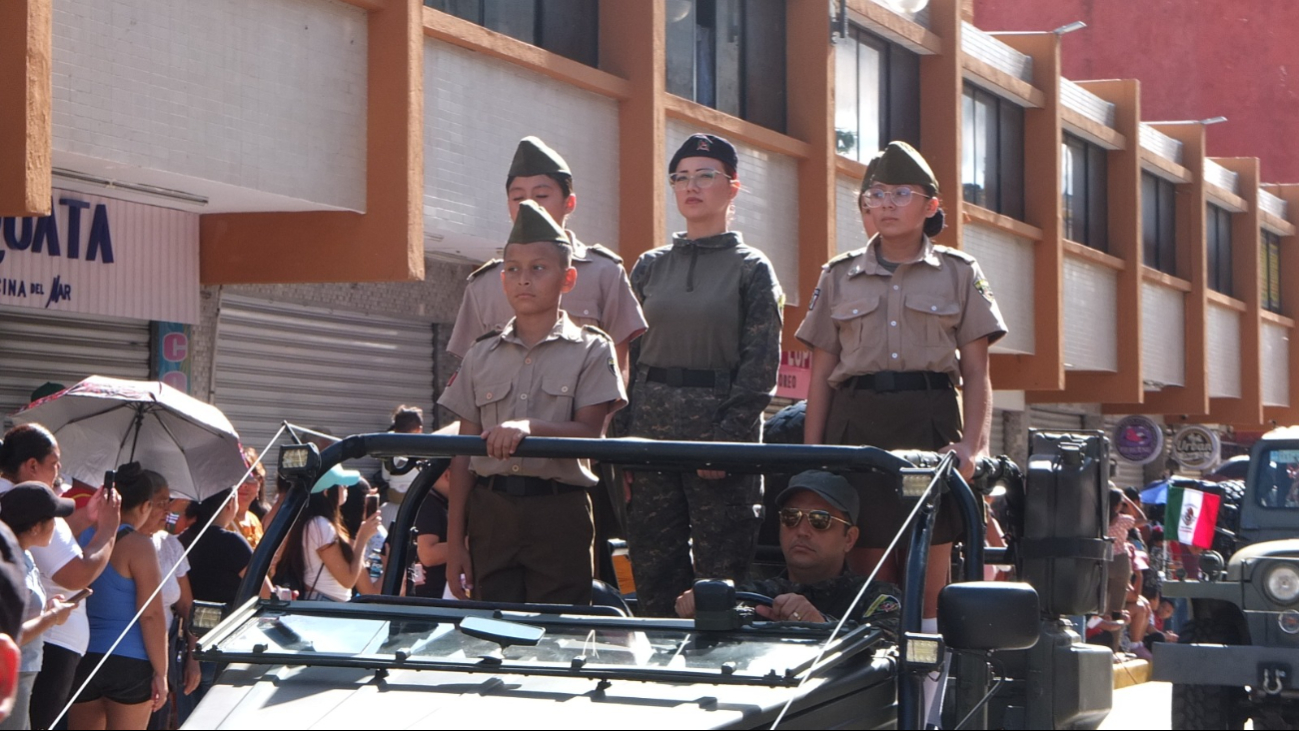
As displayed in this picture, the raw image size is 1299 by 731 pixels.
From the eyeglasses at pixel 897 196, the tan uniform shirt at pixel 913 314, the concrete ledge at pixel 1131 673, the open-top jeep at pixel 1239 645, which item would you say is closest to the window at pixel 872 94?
the concrete ledge at pixel 1131 673

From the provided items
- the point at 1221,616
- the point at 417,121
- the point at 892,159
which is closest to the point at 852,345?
the point at 892,159

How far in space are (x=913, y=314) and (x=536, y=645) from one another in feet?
7.93

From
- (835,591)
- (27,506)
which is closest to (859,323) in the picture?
(835,591)

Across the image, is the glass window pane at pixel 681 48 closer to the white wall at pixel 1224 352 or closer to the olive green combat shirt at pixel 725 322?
the olive green combat shirt at pixel 725 322

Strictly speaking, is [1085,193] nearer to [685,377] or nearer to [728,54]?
[728,54]

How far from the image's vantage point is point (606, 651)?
3.94m

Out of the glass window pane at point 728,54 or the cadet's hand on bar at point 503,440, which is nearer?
the cadet's hand on bar at point 503,440

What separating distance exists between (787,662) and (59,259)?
885 cm

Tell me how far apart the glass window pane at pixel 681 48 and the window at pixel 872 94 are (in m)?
2.82

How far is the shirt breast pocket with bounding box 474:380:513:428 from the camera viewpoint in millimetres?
5465

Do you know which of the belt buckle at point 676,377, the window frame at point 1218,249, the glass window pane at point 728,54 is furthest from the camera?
the window frame at point 1218,249

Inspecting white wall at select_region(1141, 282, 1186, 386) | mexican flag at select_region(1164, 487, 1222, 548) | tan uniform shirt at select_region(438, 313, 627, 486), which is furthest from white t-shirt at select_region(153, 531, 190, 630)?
white wall at select_region(1141, 282, 1186, 386)

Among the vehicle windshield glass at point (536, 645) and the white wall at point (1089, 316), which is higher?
the white wall at point (1089, 316)

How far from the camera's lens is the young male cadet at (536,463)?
5305 millimetres
